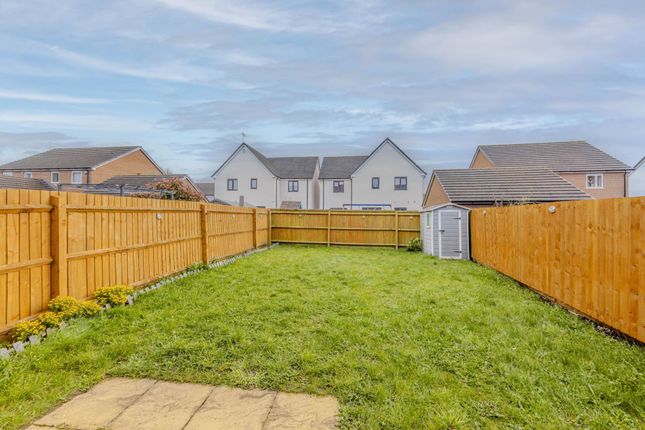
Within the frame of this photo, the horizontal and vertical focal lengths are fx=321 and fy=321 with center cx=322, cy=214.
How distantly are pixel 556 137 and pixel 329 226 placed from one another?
85.4ft

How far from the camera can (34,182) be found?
24.5 m

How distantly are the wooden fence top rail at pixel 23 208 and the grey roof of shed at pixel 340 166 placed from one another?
26.4 metres

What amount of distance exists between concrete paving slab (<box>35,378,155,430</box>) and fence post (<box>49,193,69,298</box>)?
213 cm

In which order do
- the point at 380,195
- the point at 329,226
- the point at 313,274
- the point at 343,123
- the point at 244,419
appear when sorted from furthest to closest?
the point at 380,195, the point at 343,123, the point at 329,226, the point at 313,274, the point at 244,419

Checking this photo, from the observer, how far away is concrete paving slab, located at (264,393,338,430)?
2.27m

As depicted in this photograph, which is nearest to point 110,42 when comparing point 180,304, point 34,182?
point 180,304

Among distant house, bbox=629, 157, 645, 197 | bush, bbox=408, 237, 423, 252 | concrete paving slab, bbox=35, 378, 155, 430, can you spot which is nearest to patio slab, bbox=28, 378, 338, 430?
concrete paving slab, bbox=35, 378, 155, 430

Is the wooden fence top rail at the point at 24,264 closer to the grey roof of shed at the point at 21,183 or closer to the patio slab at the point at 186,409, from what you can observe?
the patio slab at the point at 186,409

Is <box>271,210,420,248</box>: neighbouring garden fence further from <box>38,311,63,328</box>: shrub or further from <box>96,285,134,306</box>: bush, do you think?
<box>38,311,63,328</box>: shrub

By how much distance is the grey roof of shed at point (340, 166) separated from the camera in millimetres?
30258

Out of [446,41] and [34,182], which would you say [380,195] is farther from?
[34,182]

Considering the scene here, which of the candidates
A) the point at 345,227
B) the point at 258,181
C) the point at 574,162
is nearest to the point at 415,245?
the point at 345,227

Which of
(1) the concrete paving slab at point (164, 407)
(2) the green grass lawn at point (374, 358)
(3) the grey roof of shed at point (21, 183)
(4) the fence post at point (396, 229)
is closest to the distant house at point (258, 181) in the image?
(3) the grey roof of shed at point (21, 183)

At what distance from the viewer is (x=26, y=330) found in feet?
11.7
